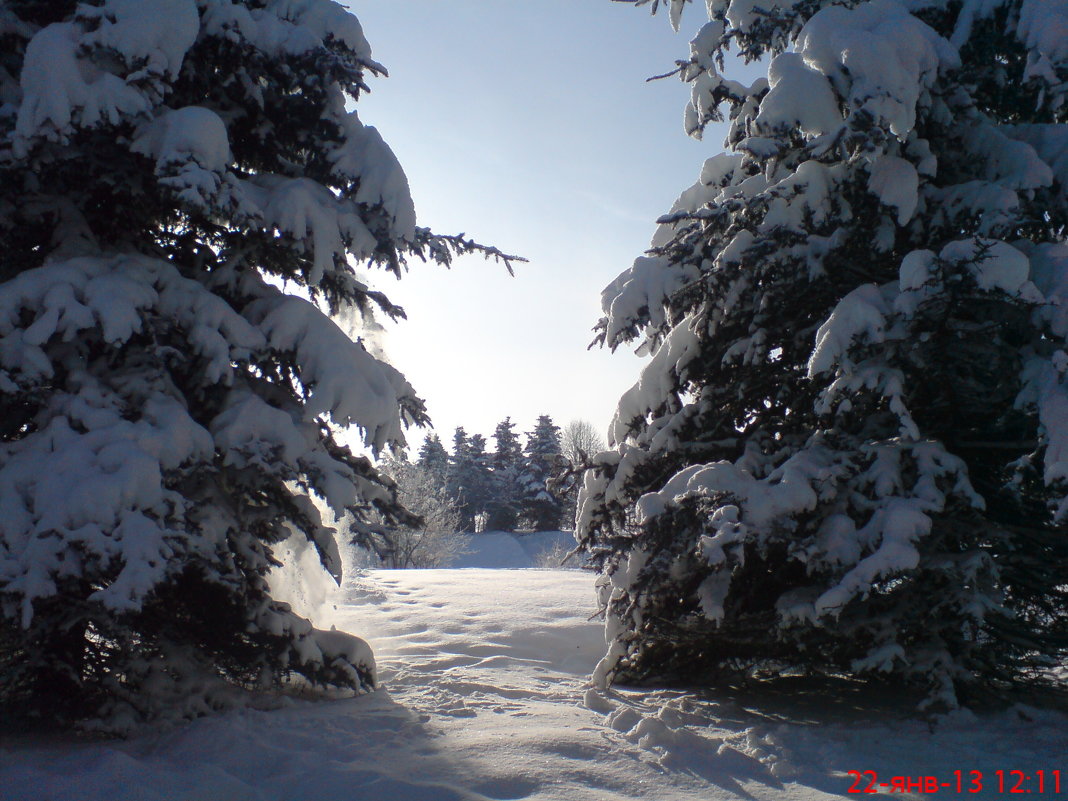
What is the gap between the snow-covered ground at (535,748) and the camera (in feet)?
10.7

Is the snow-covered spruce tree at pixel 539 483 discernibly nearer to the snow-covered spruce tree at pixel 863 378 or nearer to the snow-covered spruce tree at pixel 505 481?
the snow-covered spruce tree at pixel 505 481

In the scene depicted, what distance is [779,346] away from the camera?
5.76 m

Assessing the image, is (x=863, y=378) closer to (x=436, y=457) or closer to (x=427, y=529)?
(x=427, y=529)

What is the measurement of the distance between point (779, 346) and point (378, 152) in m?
3.61

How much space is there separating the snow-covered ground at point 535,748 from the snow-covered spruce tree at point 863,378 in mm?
394

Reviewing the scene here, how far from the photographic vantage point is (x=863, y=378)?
4547 mm

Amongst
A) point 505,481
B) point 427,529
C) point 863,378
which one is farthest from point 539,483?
point 863,378

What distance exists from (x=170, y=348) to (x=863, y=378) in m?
4.47

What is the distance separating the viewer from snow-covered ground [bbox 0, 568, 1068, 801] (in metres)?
3.25

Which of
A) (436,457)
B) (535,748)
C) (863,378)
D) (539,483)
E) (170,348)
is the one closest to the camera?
(535,748)

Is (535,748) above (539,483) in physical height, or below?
below

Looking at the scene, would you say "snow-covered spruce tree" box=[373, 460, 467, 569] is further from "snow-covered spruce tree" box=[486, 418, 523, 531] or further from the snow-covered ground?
the snow-covered ground

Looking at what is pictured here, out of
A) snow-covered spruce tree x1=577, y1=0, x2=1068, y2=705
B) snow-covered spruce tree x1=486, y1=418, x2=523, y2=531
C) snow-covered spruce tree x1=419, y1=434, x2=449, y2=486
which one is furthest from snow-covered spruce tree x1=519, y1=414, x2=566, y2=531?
snow-covered spruce tree x1=577, y1=0, x2=1068, y2=705

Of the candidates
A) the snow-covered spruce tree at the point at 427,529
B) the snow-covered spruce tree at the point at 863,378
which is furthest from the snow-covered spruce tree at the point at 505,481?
the snow-covered spruce tree at the point at 863,378
